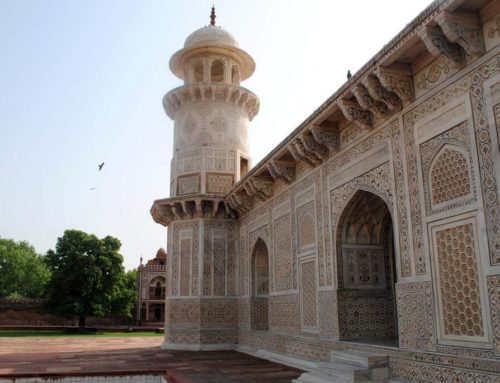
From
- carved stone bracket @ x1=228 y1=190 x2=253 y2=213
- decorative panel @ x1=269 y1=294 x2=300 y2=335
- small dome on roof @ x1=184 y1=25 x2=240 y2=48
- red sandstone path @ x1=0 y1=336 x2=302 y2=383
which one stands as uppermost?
small dome on roof @ x1=184 y1=25 x2=240 y2=48

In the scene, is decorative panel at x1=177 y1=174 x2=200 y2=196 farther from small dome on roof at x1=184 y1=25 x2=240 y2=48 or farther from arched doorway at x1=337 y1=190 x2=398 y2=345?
arched doorway at x1=337 y1=190 x2=398 y2=345

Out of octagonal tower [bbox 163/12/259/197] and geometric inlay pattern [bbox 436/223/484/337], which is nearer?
Result: geometric inlay pattern [bbox 436/223/484/337]

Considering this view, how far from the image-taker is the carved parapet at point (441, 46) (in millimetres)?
5641

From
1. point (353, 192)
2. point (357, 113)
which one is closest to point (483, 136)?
point (357, 113)

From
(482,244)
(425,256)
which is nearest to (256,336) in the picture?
(425,256)

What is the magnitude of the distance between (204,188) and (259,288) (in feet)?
10.9

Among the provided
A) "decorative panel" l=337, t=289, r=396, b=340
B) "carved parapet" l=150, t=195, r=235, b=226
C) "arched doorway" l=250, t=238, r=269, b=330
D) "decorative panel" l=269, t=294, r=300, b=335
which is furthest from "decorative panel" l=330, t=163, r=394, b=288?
"carved parapet" l=150, t=195, r=235, b=226

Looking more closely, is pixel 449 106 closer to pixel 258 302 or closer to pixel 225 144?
pixel 258 302

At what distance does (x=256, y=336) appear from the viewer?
12.2m

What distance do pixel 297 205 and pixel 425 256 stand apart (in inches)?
171

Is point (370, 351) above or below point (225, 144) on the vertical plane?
below

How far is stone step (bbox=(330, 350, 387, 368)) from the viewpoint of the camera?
6.54 metres

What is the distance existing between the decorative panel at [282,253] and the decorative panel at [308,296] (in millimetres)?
692

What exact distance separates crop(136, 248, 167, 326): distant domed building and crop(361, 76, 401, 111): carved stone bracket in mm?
Result: 33175
